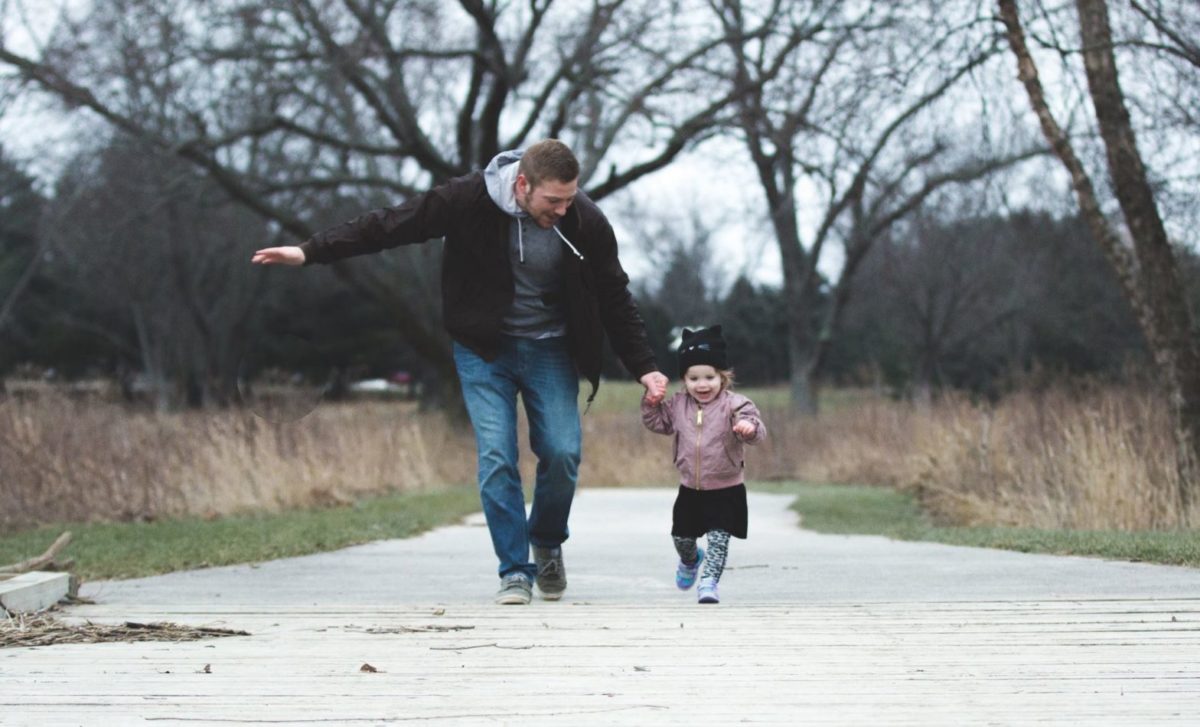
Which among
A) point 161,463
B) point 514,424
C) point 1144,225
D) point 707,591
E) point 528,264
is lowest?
point 707,591

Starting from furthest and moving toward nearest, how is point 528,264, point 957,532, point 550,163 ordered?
point 957,532 → point 528,264 → point 550,163

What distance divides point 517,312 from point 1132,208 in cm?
733

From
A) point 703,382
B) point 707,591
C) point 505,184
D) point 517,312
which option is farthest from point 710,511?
point 505,184

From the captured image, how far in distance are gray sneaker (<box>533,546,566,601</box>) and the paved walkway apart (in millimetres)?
204

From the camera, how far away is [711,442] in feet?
20.5

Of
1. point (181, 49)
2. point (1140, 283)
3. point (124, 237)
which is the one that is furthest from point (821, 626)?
point (124, 237)

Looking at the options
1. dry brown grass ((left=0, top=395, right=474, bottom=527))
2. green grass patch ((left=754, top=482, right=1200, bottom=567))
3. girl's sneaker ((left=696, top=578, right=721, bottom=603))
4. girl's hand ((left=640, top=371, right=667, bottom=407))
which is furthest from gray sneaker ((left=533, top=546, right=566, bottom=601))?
dry brown grass ((left=0, top=395, right=474, bottom=527))

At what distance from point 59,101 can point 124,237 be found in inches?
743

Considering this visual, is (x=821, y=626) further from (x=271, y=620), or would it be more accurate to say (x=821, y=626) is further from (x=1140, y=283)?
(x=1140, y=283)

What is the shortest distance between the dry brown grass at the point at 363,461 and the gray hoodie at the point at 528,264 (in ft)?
18.7

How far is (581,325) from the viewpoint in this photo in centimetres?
620

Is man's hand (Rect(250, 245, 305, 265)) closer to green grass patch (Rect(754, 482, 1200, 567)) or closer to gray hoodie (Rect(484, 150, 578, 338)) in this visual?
gray hoodie (Rect(484, 150, 578, 338))

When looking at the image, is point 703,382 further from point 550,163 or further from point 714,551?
point 550,163

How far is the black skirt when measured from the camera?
6.27 meters
